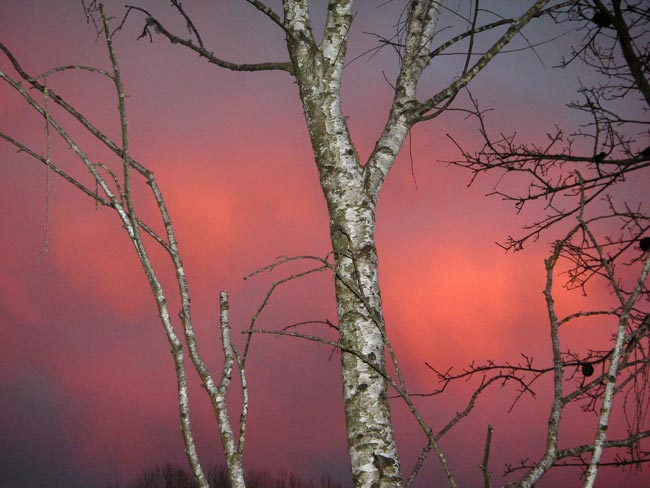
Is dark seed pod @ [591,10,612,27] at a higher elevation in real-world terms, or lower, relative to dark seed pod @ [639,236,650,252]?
higher

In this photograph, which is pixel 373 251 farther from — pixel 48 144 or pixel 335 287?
pixel 48 144

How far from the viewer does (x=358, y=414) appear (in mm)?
2697

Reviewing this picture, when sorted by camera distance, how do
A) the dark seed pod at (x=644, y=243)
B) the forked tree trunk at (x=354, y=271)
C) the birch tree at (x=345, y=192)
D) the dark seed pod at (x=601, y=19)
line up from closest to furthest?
1. the birch tree at (x=345, y=192)
2. the forked tree trunk at (x=354, y=271)
3. the dark seed pod at (x=601, y=19)
4. the dark seed pod at (x=644, y=243)

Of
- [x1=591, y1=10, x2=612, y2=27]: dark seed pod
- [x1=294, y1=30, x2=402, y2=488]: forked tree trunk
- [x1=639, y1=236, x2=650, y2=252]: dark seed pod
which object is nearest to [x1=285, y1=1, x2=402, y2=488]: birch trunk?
[x1=294, y1=30, x2=402, y2=488]: forked tree trunk

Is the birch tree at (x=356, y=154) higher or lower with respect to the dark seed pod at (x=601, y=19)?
lower

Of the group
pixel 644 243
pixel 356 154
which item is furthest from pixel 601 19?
pixel 356 154

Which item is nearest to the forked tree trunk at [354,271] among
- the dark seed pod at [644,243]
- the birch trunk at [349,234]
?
the birch trunk at [349,234]

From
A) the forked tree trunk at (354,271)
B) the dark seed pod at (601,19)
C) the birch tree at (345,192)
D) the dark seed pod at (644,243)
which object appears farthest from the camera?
the dark seed pod at (644,243)

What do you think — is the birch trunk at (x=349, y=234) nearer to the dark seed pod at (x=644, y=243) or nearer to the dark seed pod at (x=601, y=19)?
the dark seed pod at (x=601, y=19)

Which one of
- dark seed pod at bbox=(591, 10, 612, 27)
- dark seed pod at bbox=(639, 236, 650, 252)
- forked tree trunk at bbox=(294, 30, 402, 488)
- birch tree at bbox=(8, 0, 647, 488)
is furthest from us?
dark seed pod at bbox=(639, 236, 650, 252)

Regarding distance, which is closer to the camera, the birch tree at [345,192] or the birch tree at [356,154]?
the birch tree at [345,192]

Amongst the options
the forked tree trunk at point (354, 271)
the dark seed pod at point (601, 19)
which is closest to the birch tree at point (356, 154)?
the forked tree trunk at point (354, 271)

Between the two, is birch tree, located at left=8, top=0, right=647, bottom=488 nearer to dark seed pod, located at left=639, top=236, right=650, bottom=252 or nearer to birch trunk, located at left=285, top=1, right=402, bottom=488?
birch trunk, located at left=285, top=1, right=402, bottom=488

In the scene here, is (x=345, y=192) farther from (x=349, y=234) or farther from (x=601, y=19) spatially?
(x=601, y=19)
